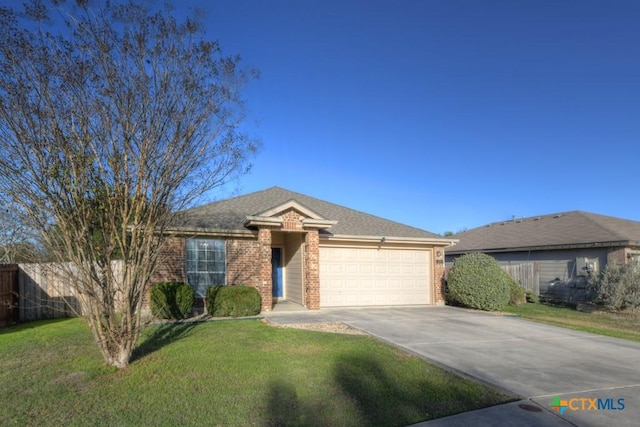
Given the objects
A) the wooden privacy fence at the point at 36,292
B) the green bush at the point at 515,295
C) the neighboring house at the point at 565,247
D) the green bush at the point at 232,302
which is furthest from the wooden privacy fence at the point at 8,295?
the neighboring house at the point at 565,247

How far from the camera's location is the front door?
17.1m

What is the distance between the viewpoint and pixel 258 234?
45.4 ft

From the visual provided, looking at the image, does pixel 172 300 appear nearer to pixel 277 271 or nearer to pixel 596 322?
pixel 277 271

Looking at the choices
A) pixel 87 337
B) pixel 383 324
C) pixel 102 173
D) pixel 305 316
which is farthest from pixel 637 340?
pixel 87 337

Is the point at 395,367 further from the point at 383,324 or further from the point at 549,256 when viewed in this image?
the point at 549,256

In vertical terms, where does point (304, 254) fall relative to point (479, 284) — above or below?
above

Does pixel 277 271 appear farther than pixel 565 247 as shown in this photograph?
No

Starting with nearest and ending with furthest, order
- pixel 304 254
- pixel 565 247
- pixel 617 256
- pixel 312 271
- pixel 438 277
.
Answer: pixel 312 271
pixel 304 254
pixel 438 277
pixel 617 256
pixel 565 247

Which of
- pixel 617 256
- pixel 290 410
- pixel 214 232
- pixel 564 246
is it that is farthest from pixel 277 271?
pixel 617 256

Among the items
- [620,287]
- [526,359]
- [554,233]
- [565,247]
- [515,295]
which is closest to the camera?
[526,359]

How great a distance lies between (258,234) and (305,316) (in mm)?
3147

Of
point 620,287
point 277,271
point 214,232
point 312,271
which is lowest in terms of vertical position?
point 620,287

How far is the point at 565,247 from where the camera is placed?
18938 millimetres

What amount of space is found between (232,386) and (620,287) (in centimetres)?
1487
